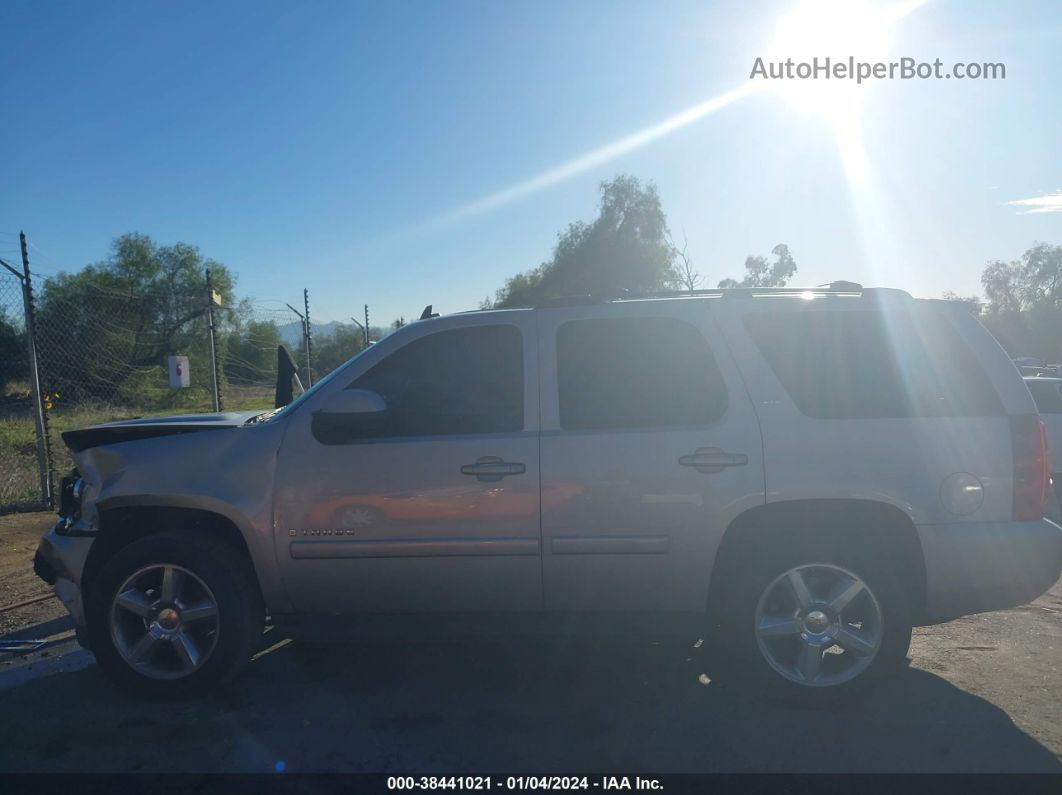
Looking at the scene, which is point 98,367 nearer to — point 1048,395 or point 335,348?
point 335,348

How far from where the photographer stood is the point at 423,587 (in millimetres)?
A: 4137

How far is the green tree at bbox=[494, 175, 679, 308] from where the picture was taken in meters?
25.8

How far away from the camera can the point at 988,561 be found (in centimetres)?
394

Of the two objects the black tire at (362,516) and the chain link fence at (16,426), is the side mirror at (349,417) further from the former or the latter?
the chain link fence at (16,426)

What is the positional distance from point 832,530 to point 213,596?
3.18 m

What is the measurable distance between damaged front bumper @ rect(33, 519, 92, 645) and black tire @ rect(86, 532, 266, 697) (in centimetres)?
12

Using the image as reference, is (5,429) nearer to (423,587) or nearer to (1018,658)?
(423,587)

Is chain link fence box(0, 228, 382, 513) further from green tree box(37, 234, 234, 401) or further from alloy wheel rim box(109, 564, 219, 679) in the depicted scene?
alloy wheel rim box(109, 564, 219, 679)

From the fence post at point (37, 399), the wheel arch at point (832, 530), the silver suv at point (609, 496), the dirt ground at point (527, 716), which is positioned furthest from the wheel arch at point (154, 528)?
the fence post at point (37, 399)

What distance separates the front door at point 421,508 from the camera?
407 centimetres

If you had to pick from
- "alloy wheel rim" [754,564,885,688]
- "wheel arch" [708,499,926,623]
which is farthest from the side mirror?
"alloy wheel rim" [754,564,885,688]

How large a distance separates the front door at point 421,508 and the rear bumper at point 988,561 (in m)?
1.96

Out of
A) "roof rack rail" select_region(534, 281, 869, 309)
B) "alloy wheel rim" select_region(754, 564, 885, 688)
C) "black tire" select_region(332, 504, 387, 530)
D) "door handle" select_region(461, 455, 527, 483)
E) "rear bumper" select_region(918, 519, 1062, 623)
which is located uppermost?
"roof rack rail" select_region(534, 281, 869, 309)

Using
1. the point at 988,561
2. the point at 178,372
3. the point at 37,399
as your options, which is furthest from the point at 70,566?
the point at 178,372
